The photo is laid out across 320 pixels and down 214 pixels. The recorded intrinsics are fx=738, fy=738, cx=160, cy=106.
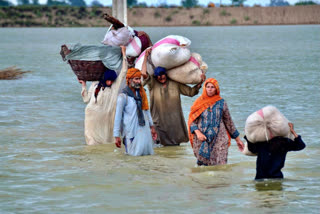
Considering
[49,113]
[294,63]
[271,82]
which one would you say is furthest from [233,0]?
[49,113]

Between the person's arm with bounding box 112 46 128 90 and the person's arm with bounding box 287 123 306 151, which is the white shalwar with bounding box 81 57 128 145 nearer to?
the person's arm with bounding box 112 46 128 90

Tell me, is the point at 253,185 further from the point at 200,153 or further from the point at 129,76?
the point at 129,76

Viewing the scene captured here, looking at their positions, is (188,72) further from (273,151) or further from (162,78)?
(273,151)

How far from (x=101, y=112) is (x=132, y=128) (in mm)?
1442

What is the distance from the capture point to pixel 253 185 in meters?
7.49

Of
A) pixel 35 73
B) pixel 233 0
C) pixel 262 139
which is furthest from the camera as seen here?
pixel 233 0

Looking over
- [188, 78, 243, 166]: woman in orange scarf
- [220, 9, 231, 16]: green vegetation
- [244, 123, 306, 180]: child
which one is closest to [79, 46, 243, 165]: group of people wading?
[188, 78, 243, 166]: woman in orange scarf

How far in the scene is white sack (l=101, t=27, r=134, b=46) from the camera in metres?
9.19

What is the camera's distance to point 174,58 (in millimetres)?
8820

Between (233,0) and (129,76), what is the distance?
131954mm

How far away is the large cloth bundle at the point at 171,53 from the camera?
28.9 ft

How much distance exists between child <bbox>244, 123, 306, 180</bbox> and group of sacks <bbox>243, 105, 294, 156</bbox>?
5 centimetres

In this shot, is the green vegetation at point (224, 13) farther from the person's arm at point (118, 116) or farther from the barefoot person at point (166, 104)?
the person's arm at point (118, 116)

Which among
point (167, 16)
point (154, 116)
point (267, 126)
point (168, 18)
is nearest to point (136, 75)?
point (154, 116)
